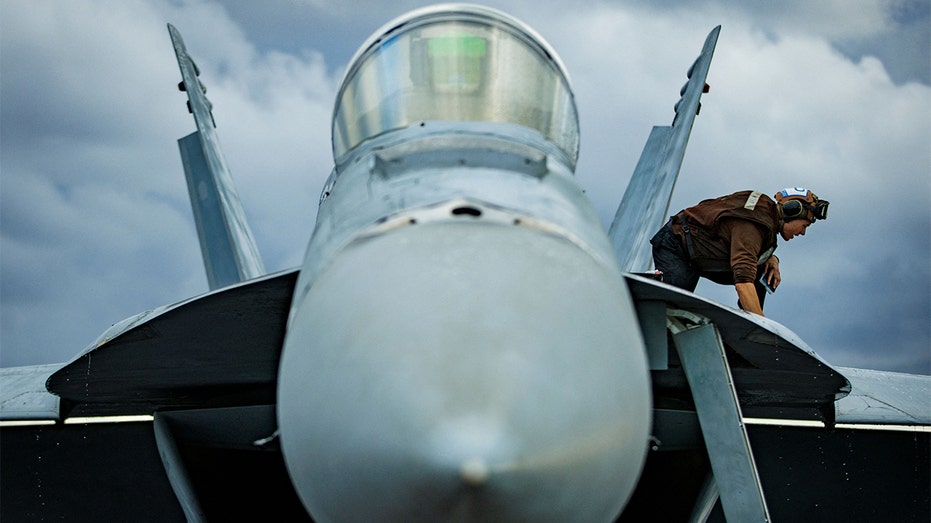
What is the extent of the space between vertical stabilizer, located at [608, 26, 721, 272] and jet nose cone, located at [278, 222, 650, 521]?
4.78 m

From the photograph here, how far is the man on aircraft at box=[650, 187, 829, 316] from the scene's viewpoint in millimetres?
5312

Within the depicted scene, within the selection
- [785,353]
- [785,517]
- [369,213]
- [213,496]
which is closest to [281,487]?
[213,496]

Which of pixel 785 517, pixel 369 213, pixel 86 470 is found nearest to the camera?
pixel 369 213

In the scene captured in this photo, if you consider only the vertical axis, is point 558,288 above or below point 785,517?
below

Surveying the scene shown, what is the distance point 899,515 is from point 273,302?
16.9 ft

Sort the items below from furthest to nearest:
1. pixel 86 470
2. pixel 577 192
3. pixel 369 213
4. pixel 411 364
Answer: pixel 86 470, pixel 577 192, pixel 369 213, pixel 411 364

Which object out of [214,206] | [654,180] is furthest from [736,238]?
[214,206]

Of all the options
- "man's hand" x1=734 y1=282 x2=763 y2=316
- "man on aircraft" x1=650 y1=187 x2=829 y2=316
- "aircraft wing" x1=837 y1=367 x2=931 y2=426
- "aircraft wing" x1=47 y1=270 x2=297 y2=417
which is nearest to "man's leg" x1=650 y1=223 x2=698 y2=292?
"man on aircraft" x1=650 y1=187 x2=829 y2=316

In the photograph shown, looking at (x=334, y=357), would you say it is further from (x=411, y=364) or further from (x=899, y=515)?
(x=899, y=515)

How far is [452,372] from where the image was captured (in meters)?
2.08

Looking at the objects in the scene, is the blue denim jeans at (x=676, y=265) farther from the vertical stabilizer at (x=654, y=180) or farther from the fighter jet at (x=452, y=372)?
the fighter jet at (x=452, y=372)

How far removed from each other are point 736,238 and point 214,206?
4.34 metres

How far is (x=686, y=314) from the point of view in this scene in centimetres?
Answer: 374

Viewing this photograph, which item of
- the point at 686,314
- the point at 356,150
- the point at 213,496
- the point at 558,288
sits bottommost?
the point at 213,496
